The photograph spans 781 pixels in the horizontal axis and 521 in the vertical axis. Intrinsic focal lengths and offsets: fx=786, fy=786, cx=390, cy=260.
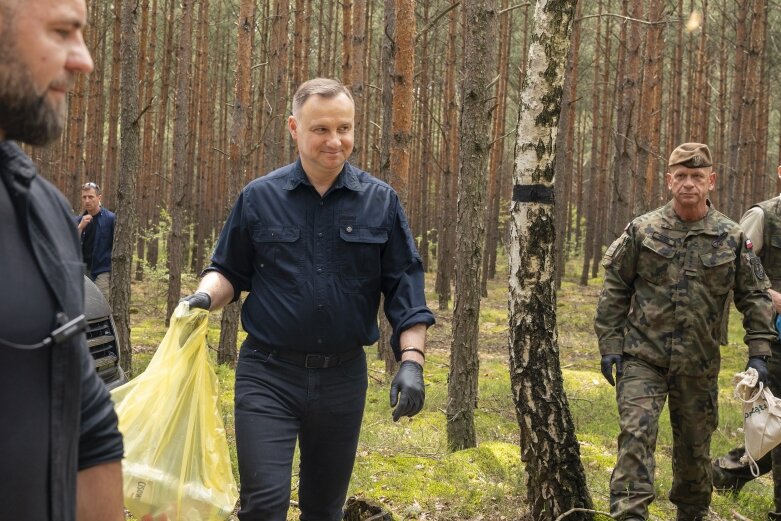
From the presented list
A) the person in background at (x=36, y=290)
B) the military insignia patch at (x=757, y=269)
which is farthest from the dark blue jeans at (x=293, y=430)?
the military insignia patch at (x=757, y=269)

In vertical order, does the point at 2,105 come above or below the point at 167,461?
above

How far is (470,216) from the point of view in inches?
267

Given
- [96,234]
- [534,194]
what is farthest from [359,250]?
[96,234]

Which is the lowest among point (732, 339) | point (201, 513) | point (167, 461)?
point (732, 339)

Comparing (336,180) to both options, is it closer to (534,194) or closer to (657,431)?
(534,194)

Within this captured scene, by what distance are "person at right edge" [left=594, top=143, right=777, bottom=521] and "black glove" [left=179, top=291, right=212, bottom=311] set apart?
8.76ft

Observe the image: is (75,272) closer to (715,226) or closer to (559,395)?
(559,395)

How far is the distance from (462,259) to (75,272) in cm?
559

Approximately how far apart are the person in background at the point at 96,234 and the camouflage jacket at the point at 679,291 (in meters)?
7.70

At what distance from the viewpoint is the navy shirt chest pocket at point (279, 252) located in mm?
3199

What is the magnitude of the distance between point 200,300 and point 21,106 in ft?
A: 5.94

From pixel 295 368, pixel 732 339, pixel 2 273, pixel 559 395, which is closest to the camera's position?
pixel 2 273

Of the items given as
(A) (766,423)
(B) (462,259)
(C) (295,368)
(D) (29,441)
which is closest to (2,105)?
(D) (29,441)

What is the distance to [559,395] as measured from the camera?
14.1ft
